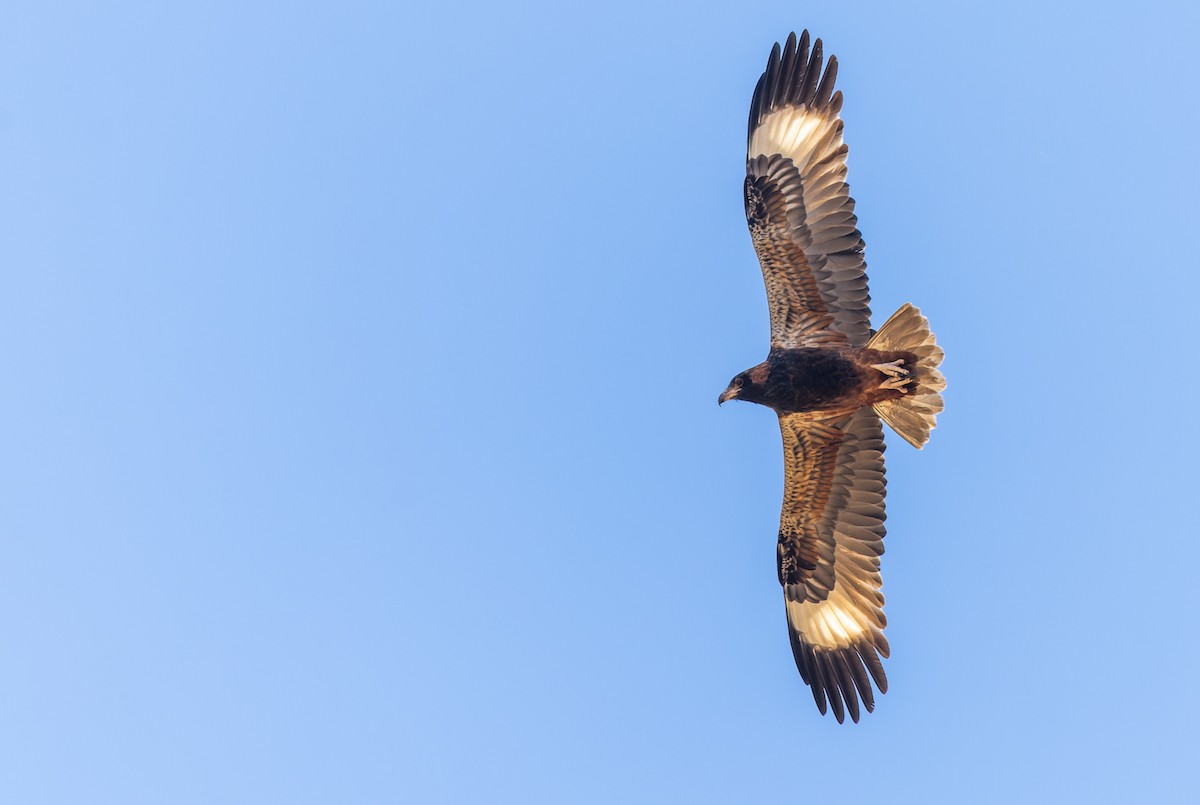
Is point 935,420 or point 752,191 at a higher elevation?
point 752,191

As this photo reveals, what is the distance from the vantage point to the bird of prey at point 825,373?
43.2ft

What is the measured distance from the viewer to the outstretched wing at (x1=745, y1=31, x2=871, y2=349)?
13.2m

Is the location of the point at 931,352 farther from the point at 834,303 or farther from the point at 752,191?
the point at 752,191

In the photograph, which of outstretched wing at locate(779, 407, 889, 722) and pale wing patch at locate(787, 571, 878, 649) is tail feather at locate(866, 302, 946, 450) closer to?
outstretched wing at locate(779, 407, 889, 722)

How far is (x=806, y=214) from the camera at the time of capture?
13.3 meters

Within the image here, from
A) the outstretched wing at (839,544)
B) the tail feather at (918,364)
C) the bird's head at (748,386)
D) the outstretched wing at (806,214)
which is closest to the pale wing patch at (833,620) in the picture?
the outstretched wing at (839,544)

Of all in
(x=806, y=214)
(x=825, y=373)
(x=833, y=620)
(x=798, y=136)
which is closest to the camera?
(x=825, y=373)

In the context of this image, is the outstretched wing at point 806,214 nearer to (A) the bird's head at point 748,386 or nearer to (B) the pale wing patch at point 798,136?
(B) the pale wing patch at point 798,136

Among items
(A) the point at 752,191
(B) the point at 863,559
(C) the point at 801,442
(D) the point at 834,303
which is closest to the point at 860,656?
(B) the point at 863,559

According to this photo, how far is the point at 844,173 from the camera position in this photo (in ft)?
43.6

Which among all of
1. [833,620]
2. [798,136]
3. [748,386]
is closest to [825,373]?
[748,386]

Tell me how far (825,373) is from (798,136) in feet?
7.06

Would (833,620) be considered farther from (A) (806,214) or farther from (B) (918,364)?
(A) (806,214)

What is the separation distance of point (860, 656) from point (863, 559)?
2.86ft
